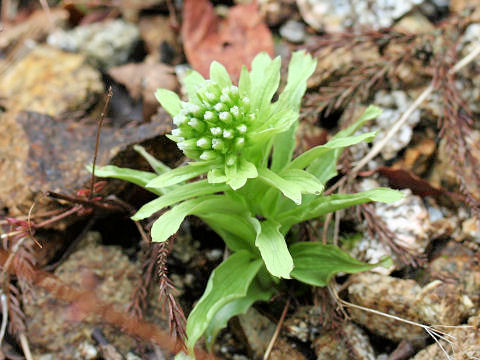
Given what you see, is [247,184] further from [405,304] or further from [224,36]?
[224,36]

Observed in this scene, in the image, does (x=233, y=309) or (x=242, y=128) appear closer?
(x=242, y=128)

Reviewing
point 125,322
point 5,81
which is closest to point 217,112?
point 125,322

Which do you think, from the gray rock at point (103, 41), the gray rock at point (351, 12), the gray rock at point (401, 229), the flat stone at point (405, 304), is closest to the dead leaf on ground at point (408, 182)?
the gray rock at point (401, 229)

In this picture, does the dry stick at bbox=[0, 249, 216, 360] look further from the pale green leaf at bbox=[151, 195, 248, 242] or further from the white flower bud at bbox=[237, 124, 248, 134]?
the white flower bud at bbox=[237, 124, 248, 134]

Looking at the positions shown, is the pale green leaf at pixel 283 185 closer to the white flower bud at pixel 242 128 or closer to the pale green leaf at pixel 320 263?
the white flower bud at pixel 242 128

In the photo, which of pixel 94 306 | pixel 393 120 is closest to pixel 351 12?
pixel 393 120
